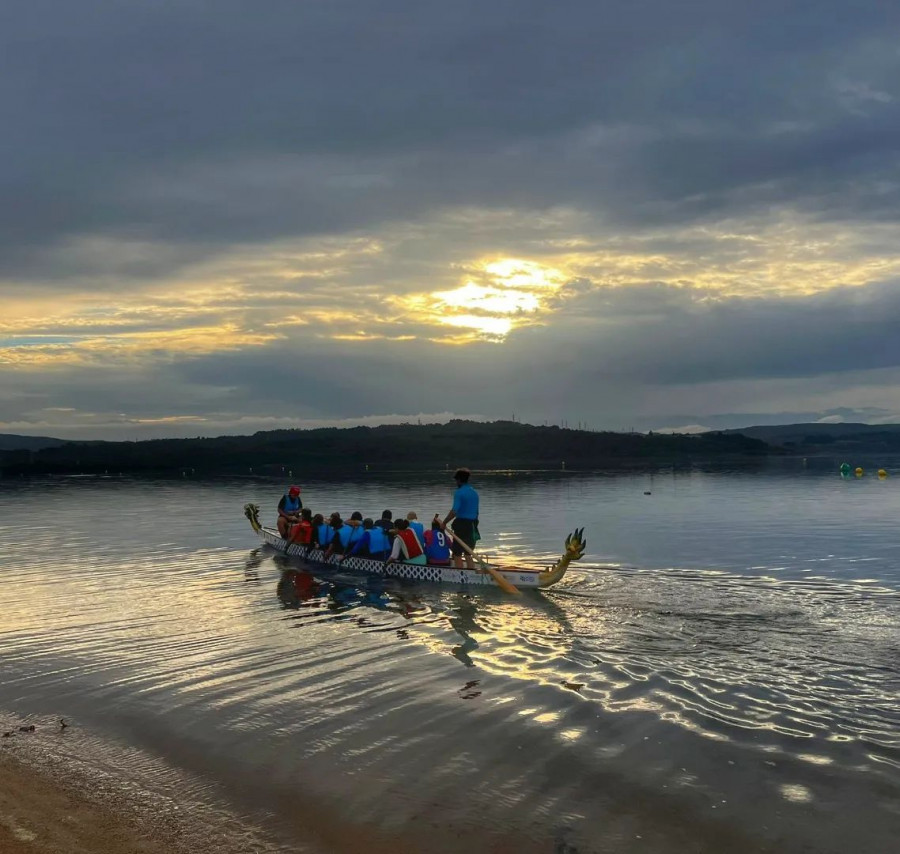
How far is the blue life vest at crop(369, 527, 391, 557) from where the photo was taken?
25.2 meters

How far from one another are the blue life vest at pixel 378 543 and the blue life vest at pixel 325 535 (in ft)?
8.57

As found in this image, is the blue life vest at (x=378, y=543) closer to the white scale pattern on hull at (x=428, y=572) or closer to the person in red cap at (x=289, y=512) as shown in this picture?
the white scale pattern on hull at (x=428, y=572)

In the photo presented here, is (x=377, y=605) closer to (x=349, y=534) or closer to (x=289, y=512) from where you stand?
(x=349, y=534)

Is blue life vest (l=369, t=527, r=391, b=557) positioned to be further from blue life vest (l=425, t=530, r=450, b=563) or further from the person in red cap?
the person in red cap

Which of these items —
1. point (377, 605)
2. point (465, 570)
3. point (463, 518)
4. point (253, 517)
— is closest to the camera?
point (377, 605)

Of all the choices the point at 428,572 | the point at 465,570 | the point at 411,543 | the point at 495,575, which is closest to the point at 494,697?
the point at 495,575

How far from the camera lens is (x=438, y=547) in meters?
23.6

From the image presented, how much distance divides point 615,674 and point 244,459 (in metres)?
160

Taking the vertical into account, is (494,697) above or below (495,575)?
below

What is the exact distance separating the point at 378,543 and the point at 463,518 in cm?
353

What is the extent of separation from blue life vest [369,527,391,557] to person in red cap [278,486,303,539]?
6.31m

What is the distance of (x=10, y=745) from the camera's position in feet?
35.2

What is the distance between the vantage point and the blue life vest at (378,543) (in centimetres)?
2523

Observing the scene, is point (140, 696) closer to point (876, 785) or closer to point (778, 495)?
point (876, 785)
